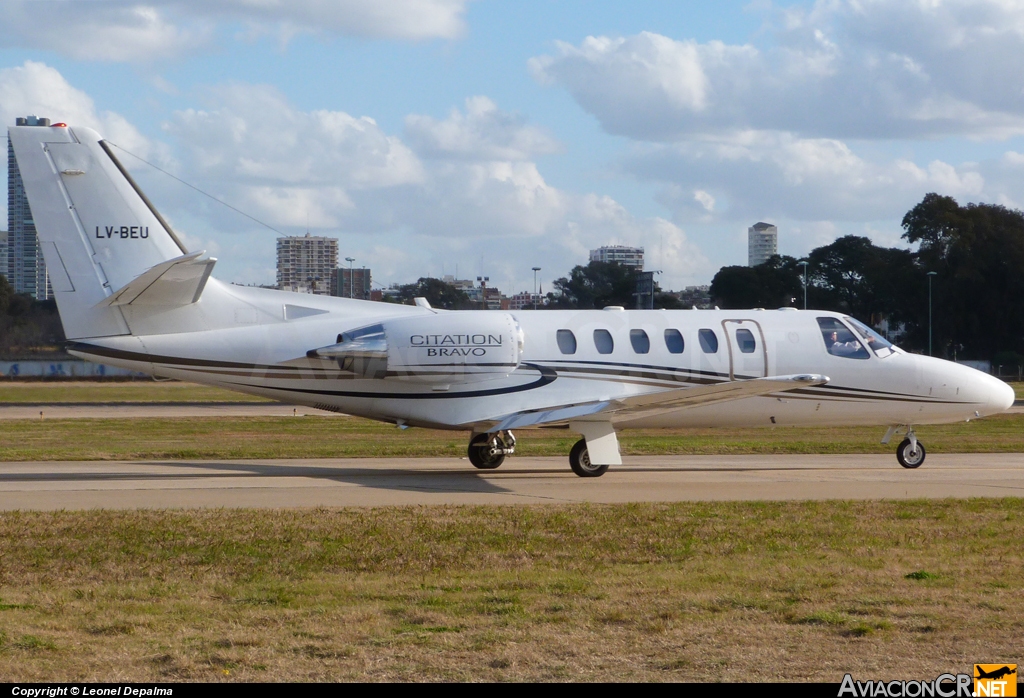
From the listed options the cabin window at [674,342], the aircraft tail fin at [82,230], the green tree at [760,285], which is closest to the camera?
the aircraft tail fin at [82,230]

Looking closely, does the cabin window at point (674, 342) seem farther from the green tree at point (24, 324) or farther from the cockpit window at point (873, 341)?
the green tree at point (24, 324)

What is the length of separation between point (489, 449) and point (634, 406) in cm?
329

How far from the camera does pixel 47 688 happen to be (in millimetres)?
6457

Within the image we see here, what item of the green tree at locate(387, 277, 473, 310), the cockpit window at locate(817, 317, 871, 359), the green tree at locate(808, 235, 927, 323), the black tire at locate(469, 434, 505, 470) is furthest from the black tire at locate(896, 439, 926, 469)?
the green tree at locate(808, 235, 927, 323)

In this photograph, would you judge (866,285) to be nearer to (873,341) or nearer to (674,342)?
(873,341)

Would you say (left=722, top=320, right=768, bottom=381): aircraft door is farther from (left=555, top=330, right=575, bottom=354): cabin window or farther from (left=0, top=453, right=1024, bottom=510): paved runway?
(left=555, top=330, right=575, bottom=354): cabin window

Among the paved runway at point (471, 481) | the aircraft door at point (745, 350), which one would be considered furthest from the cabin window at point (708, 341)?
the paved runway at point (471, 481)

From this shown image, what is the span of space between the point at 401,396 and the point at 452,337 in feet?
4.63

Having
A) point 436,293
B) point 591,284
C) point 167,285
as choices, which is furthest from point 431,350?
point 591,284

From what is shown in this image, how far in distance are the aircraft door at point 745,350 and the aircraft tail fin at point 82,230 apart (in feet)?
31.8

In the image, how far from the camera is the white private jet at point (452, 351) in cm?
1811

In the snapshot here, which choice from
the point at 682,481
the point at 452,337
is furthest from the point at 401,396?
the point at 682,481

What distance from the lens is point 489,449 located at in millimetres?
20672

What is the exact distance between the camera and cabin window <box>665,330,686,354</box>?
66.4ft
